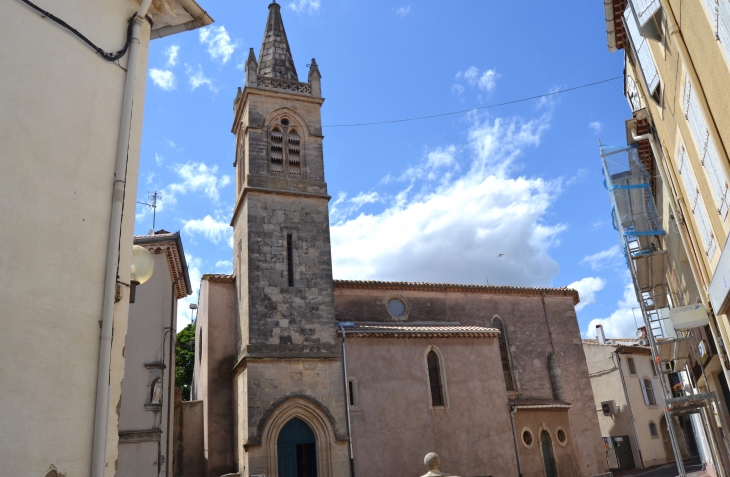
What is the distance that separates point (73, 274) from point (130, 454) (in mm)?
10093

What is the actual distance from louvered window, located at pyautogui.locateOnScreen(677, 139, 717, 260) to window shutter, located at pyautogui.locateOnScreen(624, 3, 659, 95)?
133 cm

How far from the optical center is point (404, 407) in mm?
19562

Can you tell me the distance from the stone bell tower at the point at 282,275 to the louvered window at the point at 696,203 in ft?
40.0

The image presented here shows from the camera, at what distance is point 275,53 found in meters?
24.5

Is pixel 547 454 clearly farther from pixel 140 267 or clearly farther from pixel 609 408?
pixel 140 267

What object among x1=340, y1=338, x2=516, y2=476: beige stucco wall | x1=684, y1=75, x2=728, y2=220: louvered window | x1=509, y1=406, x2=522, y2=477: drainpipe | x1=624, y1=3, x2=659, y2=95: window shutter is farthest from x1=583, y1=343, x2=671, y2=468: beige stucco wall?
x1=684, y1=75, x2=728, y2=220: louvered window

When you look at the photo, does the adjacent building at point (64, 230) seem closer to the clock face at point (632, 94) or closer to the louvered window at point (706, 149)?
the louvered window at point (706, 149)

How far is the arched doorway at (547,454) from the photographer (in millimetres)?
21562

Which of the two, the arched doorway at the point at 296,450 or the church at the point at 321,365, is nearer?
the arched doorway at the point at 296,450

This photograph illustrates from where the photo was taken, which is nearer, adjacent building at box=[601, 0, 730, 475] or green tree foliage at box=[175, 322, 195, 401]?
adjacent building at box=[601, 0, 730, 475]

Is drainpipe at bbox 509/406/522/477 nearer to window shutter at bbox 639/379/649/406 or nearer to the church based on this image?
the church

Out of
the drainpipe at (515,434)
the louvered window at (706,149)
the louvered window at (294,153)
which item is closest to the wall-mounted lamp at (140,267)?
the louvered window at (706,149)

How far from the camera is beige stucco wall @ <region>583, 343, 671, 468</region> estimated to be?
100 feet

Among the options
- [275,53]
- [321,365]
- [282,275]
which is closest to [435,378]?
[321,365]
